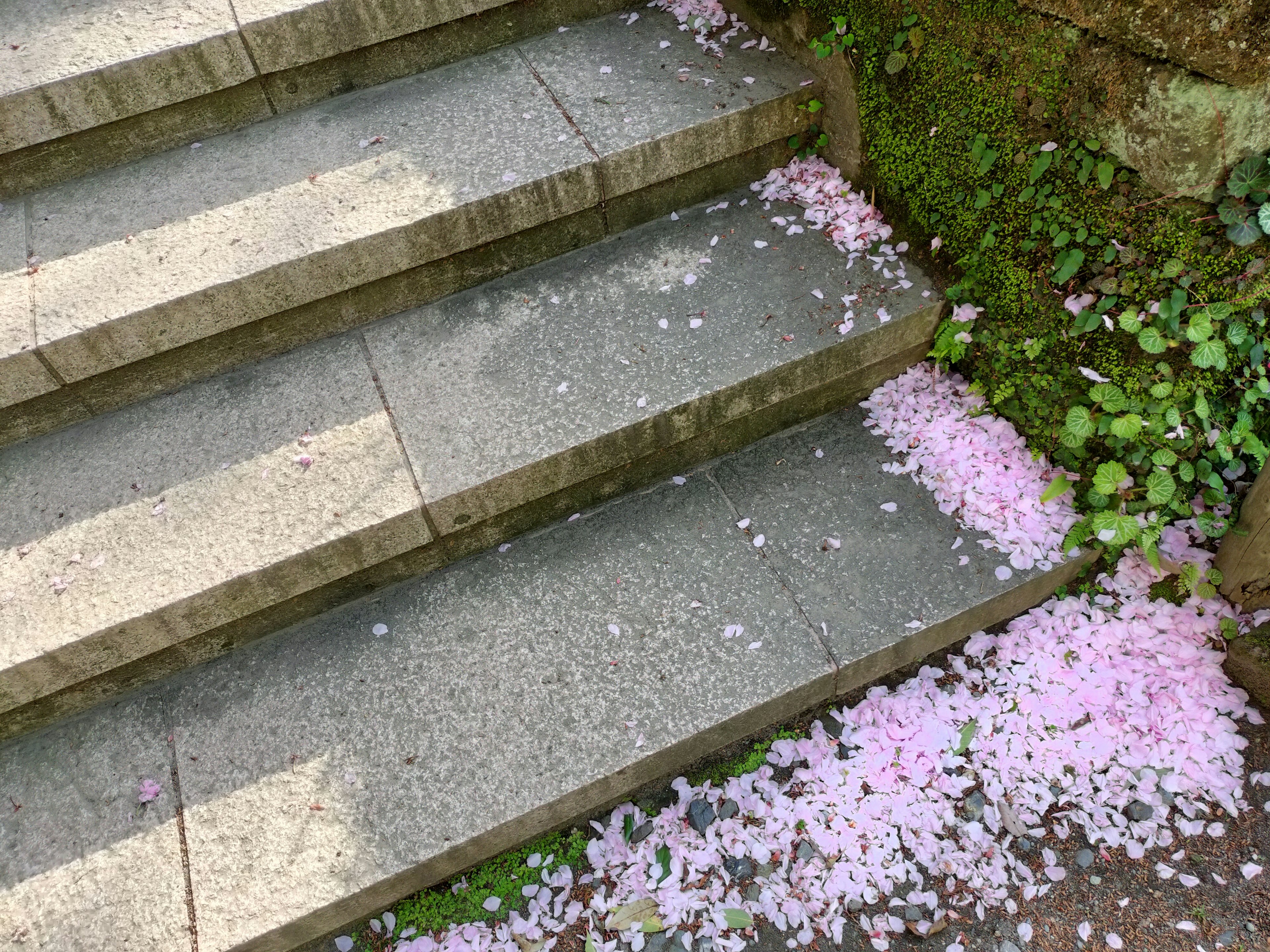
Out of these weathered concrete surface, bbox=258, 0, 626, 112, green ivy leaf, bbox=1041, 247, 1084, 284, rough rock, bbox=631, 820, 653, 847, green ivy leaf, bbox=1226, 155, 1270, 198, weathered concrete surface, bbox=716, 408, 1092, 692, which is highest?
weathered concrete surface, bbox=258, 0, 626, 112

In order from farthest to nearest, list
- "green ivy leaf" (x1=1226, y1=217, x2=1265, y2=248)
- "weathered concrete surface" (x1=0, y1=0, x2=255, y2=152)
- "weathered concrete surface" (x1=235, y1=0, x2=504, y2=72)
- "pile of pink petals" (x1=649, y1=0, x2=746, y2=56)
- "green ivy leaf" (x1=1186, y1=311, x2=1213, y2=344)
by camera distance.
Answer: "pile of pink petals" (x1=649, y1=0, x2=746, y2=56) → "weathered concrete surface" (x1=235, y1=0, x2=504, y2=72) → "weathered concrete surface" (x1=0, y1=0, x2=255, y2=152) → "green ivy leaf" (x1=1186, y1=311, x2=1213, y2=344) → "green ivy leaf" (x1=1226, y1=217, x2=1265, y2=248)

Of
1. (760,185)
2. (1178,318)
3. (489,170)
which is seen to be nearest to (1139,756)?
(1178,318)

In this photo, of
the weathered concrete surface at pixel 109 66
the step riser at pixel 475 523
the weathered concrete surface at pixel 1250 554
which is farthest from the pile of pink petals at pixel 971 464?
the weathered concrete surface at pixel 109 66

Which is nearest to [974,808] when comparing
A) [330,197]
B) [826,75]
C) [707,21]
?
[826,75]

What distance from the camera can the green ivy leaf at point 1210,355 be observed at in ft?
7.19

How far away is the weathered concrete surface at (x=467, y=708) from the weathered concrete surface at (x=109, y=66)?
203cm

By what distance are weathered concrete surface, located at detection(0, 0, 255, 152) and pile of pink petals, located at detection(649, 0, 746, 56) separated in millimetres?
1727

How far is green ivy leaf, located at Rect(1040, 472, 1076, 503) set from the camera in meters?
2.62

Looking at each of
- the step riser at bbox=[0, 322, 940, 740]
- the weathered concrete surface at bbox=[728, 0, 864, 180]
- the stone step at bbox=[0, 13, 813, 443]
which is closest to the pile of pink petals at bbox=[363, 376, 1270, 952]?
the step riser at bbox=[0, 322, 940, 740]

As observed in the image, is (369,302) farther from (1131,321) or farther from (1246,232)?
(1246,232)

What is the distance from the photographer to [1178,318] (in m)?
2.24

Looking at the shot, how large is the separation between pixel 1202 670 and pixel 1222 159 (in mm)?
1550

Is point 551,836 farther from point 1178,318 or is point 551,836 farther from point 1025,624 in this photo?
point 1178,318

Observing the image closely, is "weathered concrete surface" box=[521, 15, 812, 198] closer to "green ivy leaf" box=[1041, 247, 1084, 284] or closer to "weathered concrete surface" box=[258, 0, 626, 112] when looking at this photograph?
"weathered concrete surface" box=[258, 0, 626, 112]
